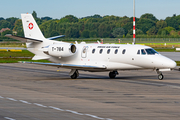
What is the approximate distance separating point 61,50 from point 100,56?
141 inches

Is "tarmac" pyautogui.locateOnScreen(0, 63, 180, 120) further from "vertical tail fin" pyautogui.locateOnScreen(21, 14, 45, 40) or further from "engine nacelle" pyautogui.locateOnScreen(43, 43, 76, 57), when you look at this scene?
"vertical tail fin" pyautogui.locateOnScreen(21, 14, 45, 40)

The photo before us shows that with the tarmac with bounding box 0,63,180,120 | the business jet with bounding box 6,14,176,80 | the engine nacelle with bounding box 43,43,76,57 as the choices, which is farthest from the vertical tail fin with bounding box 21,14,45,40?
the tarmac with bounding box 0,63,180,120

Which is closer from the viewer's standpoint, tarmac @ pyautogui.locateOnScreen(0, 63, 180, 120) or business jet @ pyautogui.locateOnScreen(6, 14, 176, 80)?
tarmac @ pyautogui.locateOnScreen(0, 63, 180, 120)

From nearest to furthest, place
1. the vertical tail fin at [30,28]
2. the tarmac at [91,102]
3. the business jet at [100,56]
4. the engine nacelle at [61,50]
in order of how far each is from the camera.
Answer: the tarmac at [91,102] → the business jet at [100,56] → the engine nacelle at [61,50] → the vertical tail fin at [30,28]

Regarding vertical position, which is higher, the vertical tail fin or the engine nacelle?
the vertical tail fin

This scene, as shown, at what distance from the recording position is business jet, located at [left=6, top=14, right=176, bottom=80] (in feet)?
97.2

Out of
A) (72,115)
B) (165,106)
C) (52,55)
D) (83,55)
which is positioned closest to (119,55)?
(83,55)

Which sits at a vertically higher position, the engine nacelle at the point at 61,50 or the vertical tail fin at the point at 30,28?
the vertical tail fin at the point at 30,28

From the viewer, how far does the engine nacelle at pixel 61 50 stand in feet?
105

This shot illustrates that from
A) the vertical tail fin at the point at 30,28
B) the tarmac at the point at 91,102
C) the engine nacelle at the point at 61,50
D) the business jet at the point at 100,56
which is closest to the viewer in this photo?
the tarmac at the point at 91,102

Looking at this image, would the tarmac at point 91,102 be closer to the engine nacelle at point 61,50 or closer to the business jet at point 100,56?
the business jet at point 100,56

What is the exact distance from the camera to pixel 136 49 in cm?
3033

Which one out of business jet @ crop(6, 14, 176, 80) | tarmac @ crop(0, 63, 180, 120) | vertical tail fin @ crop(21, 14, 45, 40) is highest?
vertical tail fin @ crop(21, 14, 45, 40)

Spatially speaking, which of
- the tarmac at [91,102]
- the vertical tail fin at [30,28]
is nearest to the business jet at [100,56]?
the vertical tail fin at [30,28]
